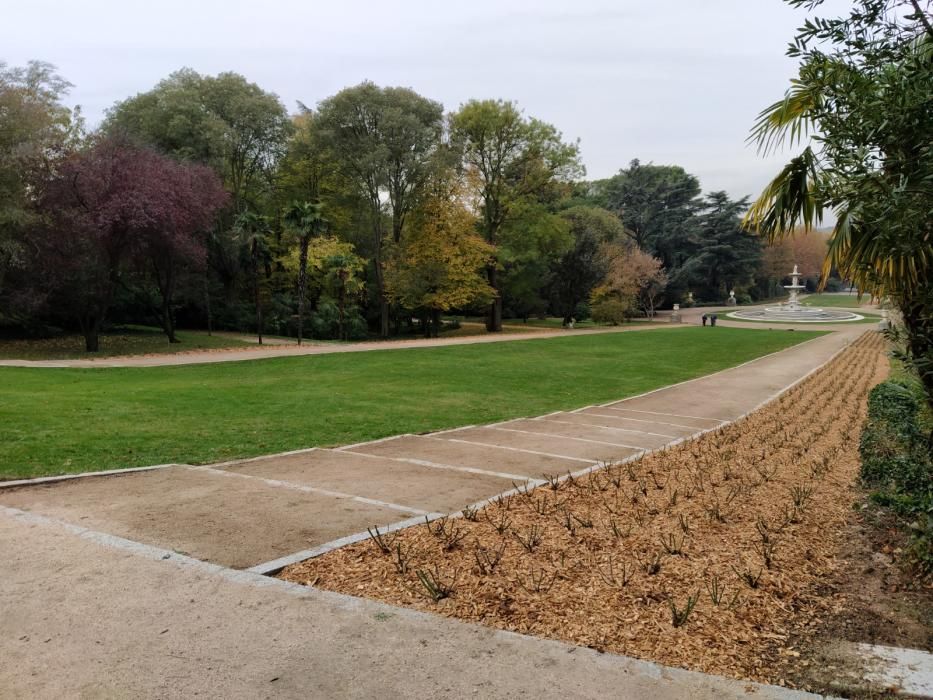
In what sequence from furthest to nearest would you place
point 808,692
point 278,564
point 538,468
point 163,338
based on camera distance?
1. point 163,338
2. point 538,468
3. point 278,564
4. point 808,692

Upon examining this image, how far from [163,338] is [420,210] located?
14.7m

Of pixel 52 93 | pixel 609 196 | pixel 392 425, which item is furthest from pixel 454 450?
pixel 609 196

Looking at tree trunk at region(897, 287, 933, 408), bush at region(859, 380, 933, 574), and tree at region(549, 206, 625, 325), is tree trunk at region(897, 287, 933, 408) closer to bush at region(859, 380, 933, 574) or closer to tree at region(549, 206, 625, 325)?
bush at region(859, 380, 933, 574)

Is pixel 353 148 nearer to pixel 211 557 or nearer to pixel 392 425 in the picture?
pixel 392 425

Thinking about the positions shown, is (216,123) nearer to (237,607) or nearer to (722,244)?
(237,607)

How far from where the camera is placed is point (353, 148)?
99.8 ft

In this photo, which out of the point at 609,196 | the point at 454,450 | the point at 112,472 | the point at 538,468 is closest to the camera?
the point at 112,472

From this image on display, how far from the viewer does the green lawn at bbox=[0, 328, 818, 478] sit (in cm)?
742

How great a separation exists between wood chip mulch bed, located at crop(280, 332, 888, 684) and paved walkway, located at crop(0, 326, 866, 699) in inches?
7.8

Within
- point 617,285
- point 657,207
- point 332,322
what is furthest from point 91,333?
point 657,207

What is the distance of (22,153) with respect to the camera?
2000 centimetres

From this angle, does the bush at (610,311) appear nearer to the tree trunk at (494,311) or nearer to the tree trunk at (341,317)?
the tree trunk at (494,311)

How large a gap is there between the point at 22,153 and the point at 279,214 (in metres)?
15.9

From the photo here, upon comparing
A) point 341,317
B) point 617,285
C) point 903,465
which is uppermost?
point 617,285
